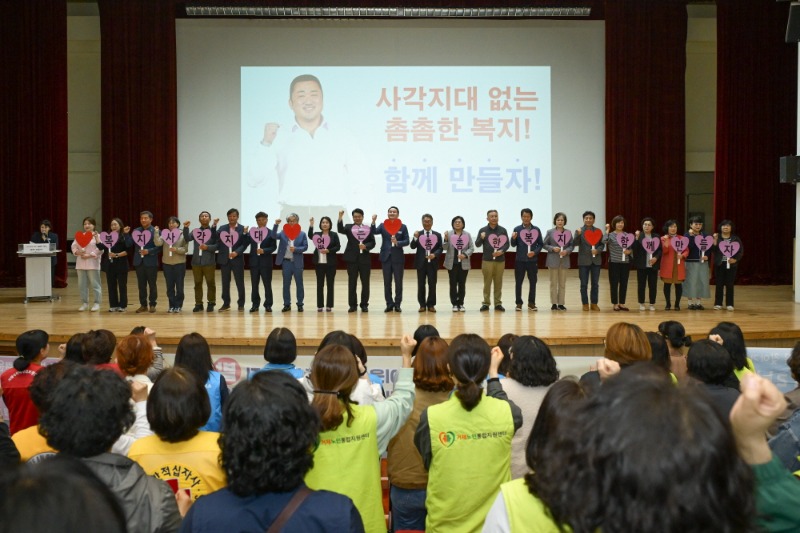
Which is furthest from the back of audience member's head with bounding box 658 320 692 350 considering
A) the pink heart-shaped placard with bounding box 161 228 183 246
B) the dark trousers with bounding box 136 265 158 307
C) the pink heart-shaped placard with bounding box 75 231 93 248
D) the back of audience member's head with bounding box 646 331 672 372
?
the pink heart-shaped placard with bounding box 75 231 93 248

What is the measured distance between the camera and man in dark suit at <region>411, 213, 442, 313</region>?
8.93 m

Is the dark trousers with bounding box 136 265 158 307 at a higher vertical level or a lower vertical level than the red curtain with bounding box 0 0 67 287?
lower

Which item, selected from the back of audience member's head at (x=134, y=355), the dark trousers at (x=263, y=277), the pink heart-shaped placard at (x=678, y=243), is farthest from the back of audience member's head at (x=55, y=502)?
the pink heart-shaped placard at (x=678, y=243)

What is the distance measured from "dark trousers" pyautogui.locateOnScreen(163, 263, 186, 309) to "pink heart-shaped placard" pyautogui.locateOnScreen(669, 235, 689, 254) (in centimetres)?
561

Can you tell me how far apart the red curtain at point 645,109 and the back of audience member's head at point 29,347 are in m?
11.4

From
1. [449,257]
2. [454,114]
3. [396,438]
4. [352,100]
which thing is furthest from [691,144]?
[396,438]

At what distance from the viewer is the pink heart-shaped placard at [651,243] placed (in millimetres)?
8961

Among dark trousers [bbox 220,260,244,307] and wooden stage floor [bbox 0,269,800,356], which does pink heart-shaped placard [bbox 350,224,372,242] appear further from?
dark trousers [bbox 220,260,244,307]

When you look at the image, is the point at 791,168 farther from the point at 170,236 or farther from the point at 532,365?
the point at 532,365

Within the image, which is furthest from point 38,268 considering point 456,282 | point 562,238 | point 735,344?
point 735,344

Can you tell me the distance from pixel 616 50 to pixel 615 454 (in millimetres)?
13826

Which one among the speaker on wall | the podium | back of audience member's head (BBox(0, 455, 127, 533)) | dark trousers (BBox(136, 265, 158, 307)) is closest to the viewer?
back of audience member's head (BBox(0, 455, 127, 533))

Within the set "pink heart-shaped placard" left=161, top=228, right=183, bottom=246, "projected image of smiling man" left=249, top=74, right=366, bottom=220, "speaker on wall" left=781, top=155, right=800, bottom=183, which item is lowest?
"pink heart-shaped placard" left=161, top=228, right=183, bottom=246

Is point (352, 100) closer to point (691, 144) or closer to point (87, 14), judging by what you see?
point (87, 14)
